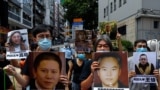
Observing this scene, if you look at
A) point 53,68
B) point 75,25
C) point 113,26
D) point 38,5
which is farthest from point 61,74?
point 38,5

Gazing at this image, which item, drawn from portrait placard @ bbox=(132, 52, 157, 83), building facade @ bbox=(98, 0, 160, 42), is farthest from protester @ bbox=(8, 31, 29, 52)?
building facade @ bbox=(98, 0, 160, 42)

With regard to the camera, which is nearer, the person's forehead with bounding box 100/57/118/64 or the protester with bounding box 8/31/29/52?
the person's forehead with bounding box 100/57/118/64

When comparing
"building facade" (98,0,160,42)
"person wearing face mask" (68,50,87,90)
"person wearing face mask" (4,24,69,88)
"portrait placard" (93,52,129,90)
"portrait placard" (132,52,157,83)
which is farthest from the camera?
"building facade" (98,0,160,42)

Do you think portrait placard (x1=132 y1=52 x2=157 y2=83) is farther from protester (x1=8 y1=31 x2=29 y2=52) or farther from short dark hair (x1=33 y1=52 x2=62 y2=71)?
protester (x1=8 y1=31 x2=29 y2=52)

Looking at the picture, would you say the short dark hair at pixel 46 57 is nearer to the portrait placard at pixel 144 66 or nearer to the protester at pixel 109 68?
the protester at pixel 109 68

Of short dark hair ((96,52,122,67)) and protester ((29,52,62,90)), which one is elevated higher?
short dark hair ((96,52,122,67))

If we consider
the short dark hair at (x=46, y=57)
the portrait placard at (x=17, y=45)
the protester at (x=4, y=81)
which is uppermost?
the portrait placard at (x=17, y=45)

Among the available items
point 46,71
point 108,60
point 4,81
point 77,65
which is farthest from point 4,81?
point 77,65

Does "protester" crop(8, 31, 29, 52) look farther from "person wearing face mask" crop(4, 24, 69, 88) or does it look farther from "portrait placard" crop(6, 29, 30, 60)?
"person wearing face mask" crop(4, 24, 69, 88)

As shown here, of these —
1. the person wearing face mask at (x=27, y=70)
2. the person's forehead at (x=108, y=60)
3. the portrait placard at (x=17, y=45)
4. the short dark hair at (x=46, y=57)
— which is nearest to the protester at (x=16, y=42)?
the portrait placard at (x=17, y=45)

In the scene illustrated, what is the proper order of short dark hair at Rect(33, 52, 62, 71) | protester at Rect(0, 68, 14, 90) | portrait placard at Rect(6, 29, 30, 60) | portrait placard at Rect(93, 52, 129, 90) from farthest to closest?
portrait placard at Rect(6, 29, 30, 60)
portrait placard at Rect(93, 52, 129, 90)
protester at Rect(0, 68, 14, 90)
short dark hair at Rect(33, 52, 62, 71)

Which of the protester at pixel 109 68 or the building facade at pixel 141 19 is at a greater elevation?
the building facade at pixel 141 19

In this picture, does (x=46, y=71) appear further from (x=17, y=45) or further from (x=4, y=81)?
(x=17, y=45)

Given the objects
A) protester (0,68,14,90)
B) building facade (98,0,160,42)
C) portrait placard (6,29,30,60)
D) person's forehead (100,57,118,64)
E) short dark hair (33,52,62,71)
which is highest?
building facade (98,0,160,42)
